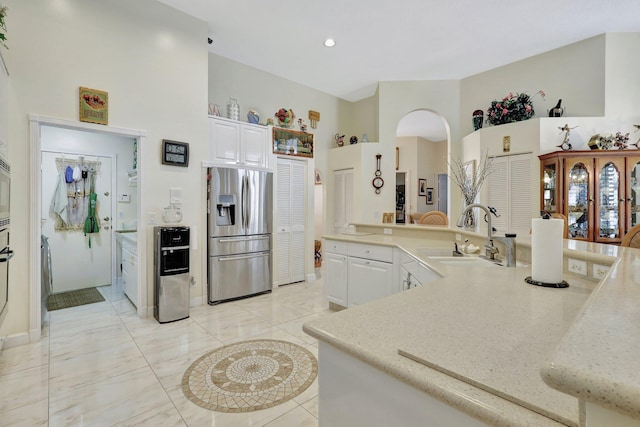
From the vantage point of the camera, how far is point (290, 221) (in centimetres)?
489

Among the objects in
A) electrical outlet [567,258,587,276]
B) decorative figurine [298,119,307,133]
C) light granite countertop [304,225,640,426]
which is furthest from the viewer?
decorative figurine [298,119,307,133]

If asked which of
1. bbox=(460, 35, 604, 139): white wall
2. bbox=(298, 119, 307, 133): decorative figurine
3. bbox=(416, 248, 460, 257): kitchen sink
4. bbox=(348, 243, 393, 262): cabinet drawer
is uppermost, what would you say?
bbox=(460, 35, 604, 139): white wall

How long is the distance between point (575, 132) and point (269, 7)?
14.3 ft

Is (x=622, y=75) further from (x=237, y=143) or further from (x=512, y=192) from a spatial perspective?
(x=237, y=143)

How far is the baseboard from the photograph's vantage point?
2.62 metres

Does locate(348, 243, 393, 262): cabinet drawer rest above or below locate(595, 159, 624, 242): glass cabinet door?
below

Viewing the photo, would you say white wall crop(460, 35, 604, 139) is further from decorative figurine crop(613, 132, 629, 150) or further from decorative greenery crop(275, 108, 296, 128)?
decorative greenery crop(275, 108, 296, 128)

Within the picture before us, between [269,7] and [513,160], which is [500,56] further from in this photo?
[269,7]

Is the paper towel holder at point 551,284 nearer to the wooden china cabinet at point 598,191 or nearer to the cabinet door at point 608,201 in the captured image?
the wooden china cabinet at point 598,191

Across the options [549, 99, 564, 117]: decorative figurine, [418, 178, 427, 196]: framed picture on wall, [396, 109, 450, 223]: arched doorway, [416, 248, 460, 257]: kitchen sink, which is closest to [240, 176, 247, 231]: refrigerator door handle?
[416, 248, 460, 257]: kitchen sink

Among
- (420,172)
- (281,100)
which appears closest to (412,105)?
(281,100)

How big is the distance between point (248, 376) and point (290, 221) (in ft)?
9.47

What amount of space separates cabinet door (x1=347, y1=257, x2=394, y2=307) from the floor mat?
10.7 ft

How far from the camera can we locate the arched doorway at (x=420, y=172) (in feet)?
29.1
